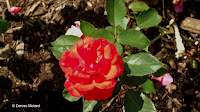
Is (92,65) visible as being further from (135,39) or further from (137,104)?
(137,104)

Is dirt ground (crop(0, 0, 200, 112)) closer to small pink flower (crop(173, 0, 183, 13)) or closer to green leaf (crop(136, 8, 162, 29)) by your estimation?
small pink flower (crop(173, 0, 183, 13))

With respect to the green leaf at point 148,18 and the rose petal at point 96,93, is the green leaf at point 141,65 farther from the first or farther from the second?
the green leaf at point 148,18

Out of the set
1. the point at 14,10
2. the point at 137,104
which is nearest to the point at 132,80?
the point at 137,104

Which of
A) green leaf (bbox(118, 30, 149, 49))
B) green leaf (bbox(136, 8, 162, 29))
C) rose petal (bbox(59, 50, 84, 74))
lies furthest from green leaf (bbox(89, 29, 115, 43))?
green leaf (bbox(136, 8, 162, 29))

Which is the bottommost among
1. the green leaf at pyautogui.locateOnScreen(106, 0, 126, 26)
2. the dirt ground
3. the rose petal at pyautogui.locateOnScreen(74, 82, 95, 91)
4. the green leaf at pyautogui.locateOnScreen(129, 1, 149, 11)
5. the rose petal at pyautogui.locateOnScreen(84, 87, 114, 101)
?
the dirt ground

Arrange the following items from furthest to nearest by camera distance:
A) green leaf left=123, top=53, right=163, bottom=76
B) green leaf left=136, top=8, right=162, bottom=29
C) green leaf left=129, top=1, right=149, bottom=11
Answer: green leaf left=129, top=1, right=149, bottom=11, green leaf left=136, top=8, right=162, bottom=29, green leaf left=123, top=53, right=163, bottom=76

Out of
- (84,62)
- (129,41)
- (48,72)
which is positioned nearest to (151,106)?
(129,41)
